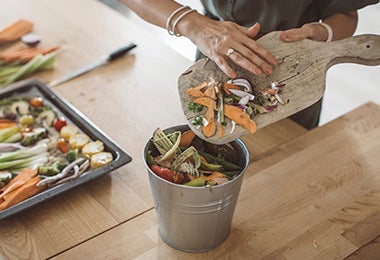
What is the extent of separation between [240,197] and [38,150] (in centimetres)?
53

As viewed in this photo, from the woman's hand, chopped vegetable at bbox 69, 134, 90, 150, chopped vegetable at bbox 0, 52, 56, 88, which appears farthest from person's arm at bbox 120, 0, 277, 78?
chopped vegetable at bbox 0, 52, 56, 88

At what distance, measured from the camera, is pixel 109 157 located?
57.4 inches

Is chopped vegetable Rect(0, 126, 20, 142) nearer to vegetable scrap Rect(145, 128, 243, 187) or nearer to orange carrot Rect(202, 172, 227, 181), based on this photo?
vegetable scrap Rect(145, 128, 243, 187)

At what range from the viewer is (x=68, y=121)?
63.8 inches

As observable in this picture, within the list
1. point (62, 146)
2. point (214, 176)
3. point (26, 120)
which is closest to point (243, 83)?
point (214, 176)

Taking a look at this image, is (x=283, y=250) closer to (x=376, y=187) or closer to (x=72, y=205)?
(x=376, y=187)

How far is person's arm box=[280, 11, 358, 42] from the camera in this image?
1360 millimetres

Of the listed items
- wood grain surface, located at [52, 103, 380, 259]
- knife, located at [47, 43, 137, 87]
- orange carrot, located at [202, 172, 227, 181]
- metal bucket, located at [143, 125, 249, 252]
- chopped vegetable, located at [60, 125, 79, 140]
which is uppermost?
orange carrot, located at [202, 172, 227, 181]

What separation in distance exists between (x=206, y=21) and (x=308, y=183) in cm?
46

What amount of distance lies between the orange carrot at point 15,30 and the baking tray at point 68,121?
0.32 metres

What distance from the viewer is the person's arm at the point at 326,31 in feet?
4.46

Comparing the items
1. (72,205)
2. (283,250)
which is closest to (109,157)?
(72,205)

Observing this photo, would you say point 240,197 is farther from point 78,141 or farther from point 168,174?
point 78,141

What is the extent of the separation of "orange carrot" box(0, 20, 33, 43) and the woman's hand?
93 centimetres
